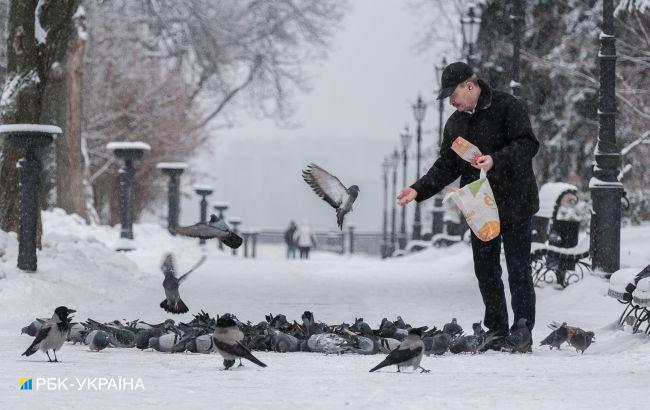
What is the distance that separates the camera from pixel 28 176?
37.4 ft

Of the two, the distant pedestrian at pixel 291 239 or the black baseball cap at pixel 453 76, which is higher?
the black baseball cap at pixel 453 76

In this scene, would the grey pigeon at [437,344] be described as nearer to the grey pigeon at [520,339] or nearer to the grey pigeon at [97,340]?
the grey pigeon at [520,339]

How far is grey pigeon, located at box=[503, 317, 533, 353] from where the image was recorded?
7316 millimetres

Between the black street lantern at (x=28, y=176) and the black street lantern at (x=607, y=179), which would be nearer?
the black street lantern at (x=28, y=176)

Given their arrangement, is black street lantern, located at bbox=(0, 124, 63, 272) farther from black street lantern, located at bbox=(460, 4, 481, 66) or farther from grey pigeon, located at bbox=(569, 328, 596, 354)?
black street lantern, located at bbox=(460, 4, 481, 66)

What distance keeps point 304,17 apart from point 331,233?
20.4m

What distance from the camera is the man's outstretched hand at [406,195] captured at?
7316mm

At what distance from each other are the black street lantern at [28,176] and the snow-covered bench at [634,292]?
5.98 metres

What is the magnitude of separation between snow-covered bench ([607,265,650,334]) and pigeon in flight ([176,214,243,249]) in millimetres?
2882

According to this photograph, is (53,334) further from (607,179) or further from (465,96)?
(607,179)

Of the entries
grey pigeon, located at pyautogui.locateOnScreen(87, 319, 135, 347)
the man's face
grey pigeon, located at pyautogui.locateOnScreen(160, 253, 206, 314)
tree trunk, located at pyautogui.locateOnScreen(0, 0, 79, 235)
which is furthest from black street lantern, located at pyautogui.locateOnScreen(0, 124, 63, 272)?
the man's face

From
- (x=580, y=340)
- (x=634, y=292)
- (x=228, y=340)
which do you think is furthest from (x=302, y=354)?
(x=634, y=292)

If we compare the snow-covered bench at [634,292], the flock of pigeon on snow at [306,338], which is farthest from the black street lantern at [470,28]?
the flock of pigeon on snow at [306,338]

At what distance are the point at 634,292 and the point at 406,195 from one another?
5.84ft
